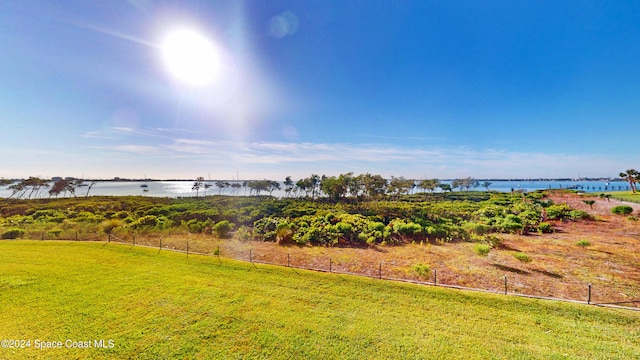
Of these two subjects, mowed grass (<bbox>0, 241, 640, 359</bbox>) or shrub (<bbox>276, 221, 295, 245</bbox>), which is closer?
mowed grass (<bbox>0, 241, 640, 359</bbox>)

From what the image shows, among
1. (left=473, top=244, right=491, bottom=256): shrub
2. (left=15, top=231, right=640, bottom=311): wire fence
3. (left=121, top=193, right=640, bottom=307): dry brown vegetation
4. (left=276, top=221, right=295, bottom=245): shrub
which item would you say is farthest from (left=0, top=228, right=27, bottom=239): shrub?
(left=473, top=244, right=491, bottom=256): shrub

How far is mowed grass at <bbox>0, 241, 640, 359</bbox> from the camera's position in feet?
18.0

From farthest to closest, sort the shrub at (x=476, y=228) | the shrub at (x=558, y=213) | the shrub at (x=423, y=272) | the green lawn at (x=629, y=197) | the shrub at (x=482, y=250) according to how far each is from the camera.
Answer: the green lawn at (x=629, y=197) < the shrub at (x=558, y=213) < the shrub at (x=476, y=228) < the shrub at (x=482, y=250) < the shrub at (x=423, y=272)

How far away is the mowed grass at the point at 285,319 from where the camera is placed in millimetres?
5496

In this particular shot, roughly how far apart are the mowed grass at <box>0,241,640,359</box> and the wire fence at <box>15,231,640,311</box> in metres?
1.12

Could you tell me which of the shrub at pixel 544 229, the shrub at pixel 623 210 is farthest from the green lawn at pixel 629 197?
the shrub at pixel 544 229

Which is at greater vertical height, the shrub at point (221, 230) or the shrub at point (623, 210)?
the shrub at point (623, 210)

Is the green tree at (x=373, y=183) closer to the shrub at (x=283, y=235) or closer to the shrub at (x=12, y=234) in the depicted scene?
the shrub at (x=283, y=235)

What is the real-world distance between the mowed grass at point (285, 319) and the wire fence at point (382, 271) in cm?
112

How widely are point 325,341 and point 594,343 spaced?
6.28m

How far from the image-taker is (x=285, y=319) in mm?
6617

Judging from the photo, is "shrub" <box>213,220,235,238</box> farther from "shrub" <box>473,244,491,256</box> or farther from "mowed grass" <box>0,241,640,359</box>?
"shrub" <box>473,244,491,256</box>

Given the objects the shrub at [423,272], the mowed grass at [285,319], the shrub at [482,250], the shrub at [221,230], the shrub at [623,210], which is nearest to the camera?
the mowed grass at [285,319]

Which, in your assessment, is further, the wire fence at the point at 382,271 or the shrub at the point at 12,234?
the shrub at the point at 12,234
